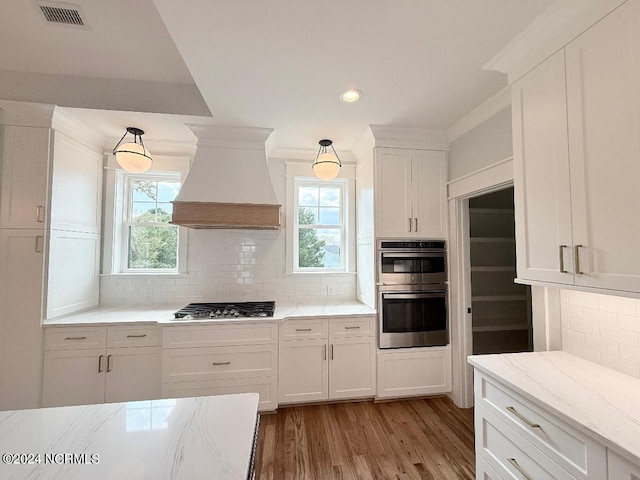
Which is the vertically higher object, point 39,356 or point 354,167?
point 354,167

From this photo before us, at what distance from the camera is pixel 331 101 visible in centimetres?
228

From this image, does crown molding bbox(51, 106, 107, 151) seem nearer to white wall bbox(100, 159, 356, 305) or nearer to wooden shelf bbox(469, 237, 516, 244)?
white wall bbox(100, 159, 356, 305)

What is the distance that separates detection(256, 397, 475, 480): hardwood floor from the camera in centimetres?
193

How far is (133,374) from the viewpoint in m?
2.52

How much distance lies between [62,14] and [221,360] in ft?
8.71

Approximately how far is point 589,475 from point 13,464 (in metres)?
1.83

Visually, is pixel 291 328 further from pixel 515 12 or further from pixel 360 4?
pixel 515 12

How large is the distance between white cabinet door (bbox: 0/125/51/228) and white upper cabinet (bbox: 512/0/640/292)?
355cm

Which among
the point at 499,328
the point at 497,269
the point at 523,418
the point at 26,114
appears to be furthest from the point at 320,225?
the point at 26,114

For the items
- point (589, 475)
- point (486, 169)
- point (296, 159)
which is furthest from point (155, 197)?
point (589, 475)

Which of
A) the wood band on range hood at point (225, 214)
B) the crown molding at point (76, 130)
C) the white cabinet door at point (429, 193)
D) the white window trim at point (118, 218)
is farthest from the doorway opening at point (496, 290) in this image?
the crown molding at point (76, 130)

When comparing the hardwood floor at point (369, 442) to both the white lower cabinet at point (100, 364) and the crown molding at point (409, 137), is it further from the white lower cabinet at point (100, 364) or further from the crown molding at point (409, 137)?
Answer: the crown molding at point (409, 137)

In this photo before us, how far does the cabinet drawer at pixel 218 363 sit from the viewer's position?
2500mm

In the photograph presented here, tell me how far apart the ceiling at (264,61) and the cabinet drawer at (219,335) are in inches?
73.4
